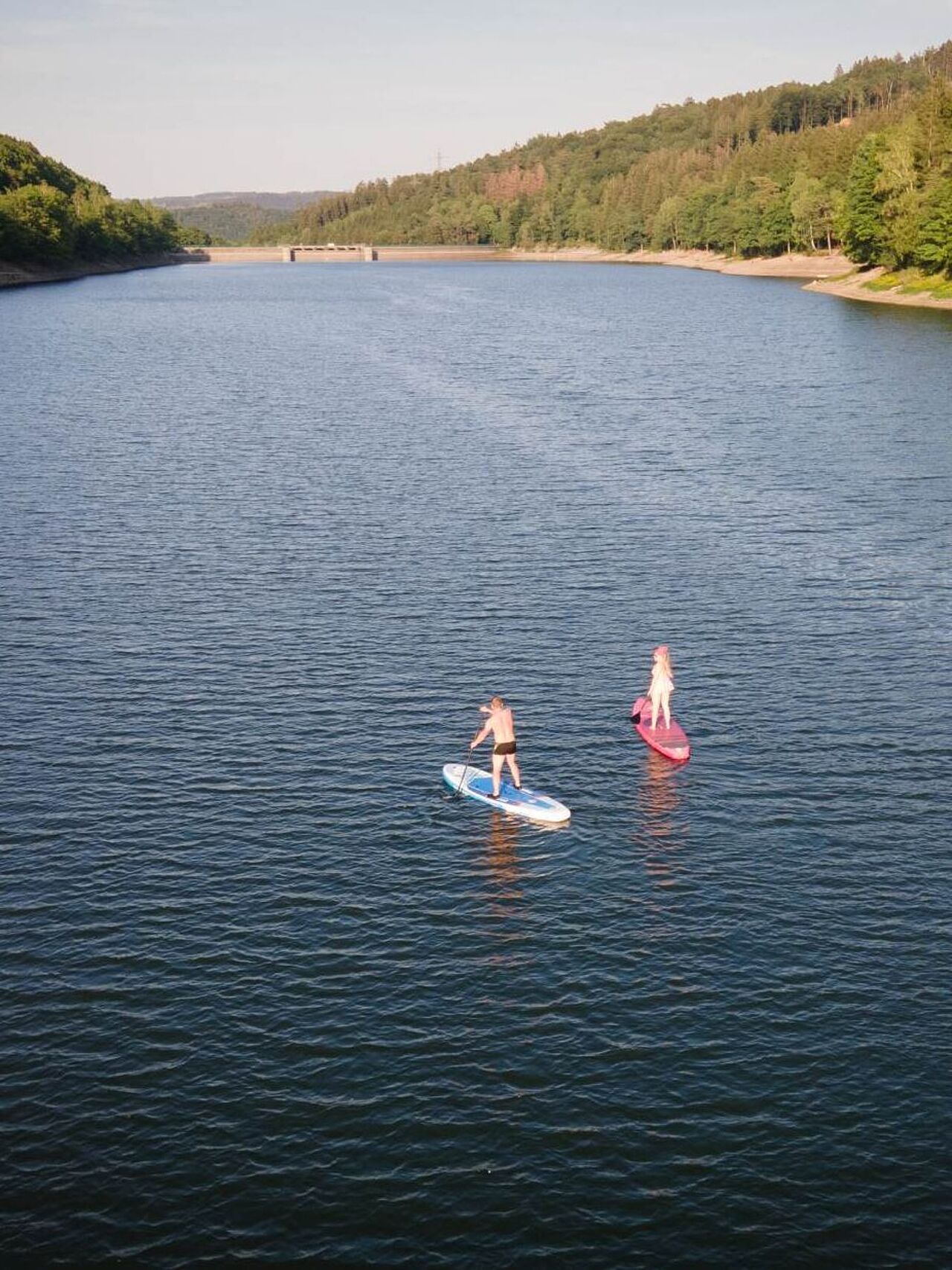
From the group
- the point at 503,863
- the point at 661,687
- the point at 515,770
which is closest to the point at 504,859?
the point at 503,863

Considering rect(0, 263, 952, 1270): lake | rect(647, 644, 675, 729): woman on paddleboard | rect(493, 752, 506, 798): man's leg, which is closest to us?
rect(0, 263, 952, 1270): lake

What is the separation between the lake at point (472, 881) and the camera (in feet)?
93.5

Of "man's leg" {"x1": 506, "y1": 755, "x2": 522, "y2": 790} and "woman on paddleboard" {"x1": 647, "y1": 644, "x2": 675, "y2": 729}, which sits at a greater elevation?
"woman on paddleboard" {"x1": 647, "y1": 644, "x2": 675, "y2": 729}

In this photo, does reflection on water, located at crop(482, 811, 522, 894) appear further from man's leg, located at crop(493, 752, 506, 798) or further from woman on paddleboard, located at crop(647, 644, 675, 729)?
woman on paddleboard, located at crop(647, 644, 675, 729)

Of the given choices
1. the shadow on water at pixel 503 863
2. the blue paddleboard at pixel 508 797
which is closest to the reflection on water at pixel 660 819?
the blue paddleboard at pixel 508 797

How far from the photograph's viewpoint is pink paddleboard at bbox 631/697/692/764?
157 ft

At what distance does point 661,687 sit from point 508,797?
25.1 feet

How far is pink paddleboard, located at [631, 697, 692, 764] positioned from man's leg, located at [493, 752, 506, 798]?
6313 millimetres

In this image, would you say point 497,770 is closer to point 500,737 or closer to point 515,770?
point 515,770

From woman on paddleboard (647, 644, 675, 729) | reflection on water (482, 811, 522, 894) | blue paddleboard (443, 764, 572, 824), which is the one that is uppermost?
woman on paddleboard (647, 644, 675, 729)

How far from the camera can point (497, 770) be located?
4509cm

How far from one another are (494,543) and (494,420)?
40351 millimetres

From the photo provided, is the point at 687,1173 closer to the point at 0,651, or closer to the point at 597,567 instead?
the point at 0,651

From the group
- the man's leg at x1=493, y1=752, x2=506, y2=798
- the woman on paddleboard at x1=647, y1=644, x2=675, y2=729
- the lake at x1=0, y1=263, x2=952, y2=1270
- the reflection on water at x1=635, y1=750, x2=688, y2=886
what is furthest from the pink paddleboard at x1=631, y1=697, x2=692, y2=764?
the man's leg at x1=493, y1=752, x2=506, y2=798
